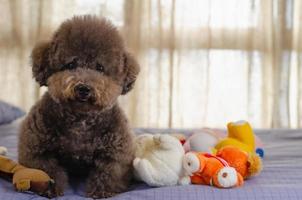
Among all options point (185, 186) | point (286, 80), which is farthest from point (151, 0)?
point (185, 186)

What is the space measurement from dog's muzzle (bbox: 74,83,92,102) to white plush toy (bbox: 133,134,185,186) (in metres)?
0.26

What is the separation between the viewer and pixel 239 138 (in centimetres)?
176

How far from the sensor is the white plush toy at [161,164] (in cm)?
141

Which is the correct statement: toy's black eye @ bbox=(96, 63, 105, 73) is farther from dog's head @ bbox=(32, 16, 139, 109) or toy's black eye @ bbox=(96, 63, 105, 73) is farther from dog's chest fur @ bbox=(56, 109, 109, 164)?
dog's chest fur @ bbox=(56, 109, 109, 164)

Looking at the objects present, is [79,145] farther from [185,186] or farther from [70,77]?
[185,186]

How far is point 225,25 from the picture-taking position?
2951 millimetres

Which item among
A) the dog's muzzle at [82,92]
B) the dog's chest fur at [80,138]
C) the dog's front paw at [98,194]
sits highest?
the dog's muzzle at [82,92]

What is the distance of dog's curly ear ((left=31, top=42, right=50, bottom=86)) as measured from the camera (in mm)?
1398

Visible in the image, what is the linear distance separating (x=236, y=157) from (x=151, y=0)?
1.60 metres

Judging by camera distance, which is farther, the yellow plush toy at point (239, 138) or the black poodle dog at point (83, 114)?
the yellow plush toy at point (239, 138)

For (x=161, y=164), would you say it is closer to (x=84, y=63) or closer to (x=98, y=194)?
(x=98, y=194)

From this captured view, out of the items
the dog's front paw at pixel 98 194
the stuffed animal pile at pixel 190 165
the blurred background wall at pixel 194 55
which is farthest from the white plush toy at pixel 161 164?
the blurred background wall at pixel 194 55

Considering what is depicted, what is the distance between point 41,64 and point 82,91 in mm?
179

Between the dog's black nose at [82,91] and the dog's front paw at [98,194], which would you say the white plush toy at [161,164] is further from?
the dog's black nose at [82,91]
